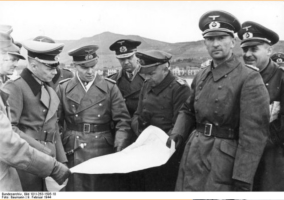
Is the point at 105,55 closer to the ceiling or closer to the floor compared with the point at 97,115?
closer to the ceiling

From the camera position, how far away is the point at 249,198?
2.68m

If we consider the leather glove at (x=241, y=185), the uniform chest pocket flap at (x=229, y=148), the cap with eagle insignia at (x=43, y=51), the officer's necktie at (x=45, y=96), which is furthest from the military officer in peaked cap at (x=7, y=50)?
the leather glove at (x=241, y=185)

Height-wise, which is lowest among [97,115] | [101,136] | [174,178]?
[174,178]

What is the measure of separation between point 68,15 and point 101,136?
144 centimetres

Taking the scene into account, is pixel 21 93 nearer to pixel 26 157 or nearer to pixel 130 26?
pixel 26 157

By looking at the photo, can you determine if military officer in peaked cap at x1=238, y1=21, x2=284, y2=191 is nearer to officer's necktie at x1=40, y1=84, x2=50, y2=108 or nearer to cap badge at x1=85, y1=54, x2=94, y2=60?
cap badge at x1=85, y1=54, x2=94, y2=60

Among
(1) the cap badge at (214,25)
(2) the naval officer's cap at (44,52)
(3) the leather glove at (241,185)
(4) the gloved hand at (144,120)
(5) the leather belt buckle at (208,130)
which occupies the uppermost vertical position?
(1) the cap badge at (214,25)

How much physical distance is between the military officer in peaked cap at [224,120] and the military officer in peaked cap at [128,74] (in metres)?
1.44

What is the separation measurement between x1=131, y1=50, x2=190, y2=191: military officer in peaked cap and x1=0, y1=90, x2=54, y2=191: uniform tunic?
1.37 metres

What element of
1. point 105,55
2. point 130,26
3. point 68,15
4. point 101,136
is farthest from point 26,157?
point 105,55

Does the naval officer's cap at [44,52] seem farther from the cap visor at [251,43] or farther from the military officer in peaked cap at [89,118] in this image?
the cap visor at [251,43]

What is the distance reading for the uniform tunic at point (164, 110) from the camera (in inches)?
139

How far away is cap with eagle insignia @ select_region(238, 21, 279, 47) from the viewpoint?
3.39m

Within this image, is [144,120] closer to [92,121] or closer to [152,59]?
[92,121]
